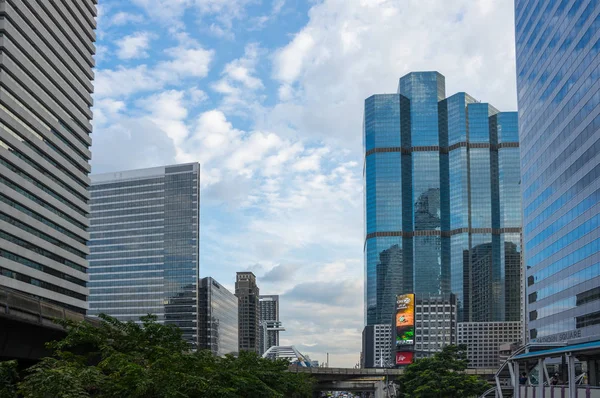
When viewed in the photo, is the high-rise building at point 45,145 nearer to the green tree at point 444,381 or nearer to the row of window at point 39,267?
the row of window at point 39,267

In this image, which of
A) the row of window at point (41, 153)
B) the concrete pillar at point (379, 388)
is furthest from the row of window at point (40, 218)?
the concrete pillar at point (379, 388)

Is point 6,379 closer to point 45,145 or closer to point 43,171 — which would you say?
point 43,171

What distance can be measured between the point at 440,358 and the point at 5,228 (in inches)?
2722

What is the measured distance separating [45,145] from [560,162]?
8647 centimetres

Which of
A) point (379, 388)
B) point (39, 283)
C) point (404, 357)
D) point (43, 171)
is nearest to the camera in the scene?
point (39, 283)

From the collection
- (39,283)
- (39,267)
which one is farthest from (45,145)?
(39,283)

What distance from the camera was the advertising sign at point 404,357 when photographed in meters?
192

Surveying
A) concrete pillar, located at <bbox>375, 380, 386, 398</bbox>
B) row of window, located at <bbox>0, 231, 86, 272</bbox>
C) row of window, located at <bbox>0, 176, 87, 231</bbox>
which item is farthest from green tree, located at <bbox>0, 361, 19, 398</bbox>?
concrete pillar, located at <bbox>375, 380, 386, 398</bbox>

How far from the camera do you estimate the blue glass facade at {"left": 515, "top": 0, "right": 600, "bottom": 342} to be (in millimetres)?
79438

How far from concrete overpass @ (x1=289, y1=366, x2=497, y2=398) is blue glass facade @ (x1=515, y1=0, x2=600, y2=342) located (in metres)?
37.2

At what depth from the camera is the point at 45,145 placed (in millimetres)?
126000

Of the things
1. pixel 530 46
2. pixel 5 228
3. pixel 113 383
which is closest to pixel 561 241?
pixel 530 46

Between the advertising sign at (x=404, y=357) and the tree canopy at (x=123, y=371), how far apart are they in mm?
145245

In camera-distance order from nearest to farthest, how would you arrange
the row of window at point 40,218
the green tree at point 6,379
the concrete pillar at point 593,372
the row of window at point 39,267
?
the green tree at point 6,379 → the concrete pillar at point 593,372 → the row of window at point 39,267 → the row of window at point 40,218
